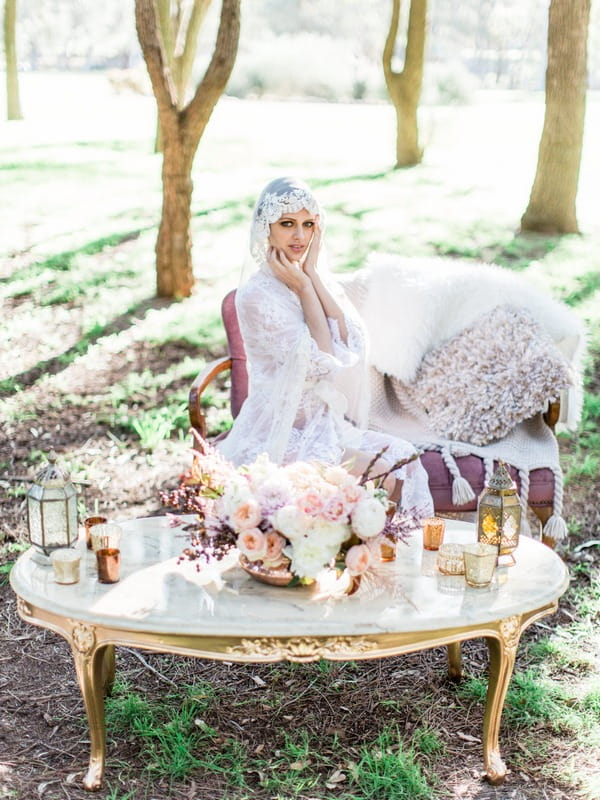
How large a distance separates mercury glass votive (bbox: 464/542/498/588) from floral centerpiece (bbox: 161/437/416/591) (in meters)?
0.21

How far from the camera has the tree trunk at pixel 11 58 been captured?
13992mm

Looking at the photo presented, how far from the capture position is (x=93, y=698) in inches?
113

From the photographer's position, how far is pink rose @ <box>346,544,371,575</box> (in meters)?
2.68

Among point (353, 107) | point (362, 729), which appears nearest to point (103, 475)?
point (362, 729)

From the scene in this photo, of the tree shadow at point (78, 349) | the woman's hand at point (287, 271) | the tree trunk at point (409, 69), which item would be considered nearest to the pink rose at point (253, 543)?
the woman's hand at point (287, 271)

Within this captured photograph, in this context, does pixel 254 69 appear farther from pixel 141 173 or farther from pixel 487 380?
pixel 487 380

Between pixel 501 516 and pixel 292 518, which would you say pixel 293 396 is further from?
pixel 292 518

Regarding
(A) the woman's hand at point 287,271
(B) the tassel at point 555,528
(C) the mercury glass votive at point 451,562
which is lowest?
(B) the tassel at point 555,528

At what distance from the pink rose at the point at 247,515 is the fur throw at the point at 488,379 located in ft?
6.01

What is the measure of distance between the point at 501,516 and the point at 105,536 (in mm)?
1207

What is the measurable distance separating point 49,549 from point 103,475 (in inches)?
87.7

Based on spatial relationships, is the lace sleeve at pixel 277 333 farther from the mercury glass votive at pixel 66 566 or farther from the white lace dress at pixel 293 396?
the mercury glass votive at pixel 66 566

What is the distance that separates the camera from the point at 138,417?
19.1ft

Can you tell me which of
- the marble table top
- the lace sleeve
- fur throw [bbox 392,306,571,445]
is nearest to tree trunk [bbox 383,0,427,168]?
fur throw [bbox 392,306,571,445]
